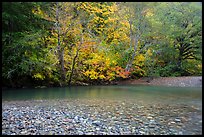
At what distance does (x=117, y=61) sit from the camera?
824 inches

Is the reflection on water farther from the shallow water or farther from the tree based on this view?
the tree

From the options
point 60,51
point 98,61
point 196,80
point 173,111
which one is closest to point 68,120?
point 173,111

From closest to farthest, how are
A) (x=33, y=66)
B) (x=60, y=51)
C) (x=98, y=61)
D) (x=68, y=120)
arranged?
(x=68, y=120) → (x=33, y=66) → (x=60, y=51) → (x=98, y=61)

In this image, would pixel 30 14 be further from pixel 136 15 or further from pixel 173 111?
pixel 136 15

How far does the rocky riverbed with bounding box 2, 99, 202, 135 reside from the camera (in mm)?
4961

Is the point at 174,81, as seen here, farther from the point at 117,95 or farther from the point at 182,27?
the point at 117,95

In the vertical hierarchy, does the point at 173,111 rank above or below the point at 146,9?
below

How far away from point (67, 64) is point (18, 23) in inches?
262

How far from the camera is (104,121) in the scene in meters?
5.85

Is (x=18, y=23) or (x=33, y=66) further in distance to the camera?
(x=33, y=66)

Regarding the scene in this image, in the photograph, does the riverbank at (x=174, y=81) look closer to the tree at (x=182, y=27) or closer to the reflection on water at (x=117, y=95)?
the tree at (x=182, y=27)

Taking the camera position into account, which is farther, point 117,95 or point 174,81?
point 174,81

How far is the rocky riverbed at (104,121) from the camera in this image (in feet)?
16.3

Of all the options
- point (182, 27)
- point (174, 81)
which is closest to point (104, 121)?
point (174, 81)
